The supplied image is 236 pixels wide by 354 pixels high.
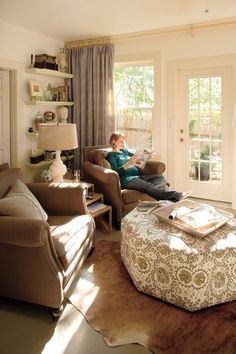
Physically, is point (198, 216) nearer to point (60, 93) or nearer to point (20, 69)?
point (20, 69)

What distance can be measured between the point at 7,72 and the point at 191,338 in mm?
3793

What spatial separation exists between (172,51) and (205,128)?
1162 millimetres

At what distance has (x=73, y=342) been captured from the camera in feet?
6.17

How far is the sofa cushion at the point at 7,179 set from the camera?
8.36ft

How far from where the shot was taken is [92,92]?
4.93 m

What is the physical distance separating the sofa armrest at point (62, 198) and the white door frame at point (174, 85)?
225cm

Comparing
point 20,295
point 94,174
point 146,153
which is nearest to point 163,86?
point 146,153

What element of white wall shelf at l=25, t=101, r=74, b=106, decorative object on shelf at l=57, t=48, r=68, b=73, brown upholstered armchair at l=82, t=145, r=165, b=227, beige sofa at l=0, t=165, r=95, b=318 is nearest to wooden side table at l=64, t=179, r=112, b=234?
brown upholstered armchair at l=82, t=145, r=165, b=227

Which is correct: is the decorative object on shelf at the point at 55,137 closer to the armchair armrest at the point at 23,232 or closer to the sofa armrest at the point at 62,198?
the sofa armrest at the point at 62,198

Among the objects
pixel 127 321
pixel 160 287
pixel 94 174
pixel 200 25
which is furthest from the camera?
pixel 200 25

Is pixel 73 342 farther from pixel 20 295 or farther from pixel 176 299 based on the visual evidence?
pixel 176 299

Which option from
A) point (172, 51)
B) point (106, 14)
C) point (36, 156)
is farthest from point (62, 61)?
point (172, 51)

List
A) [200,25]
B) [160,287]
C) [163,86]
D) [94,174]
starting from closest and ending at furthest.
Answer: [160,287], [94,174], [200,25], [163,86]

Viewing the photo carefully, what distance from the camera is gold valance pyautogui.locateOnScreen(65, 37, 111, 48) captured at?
186 inches
